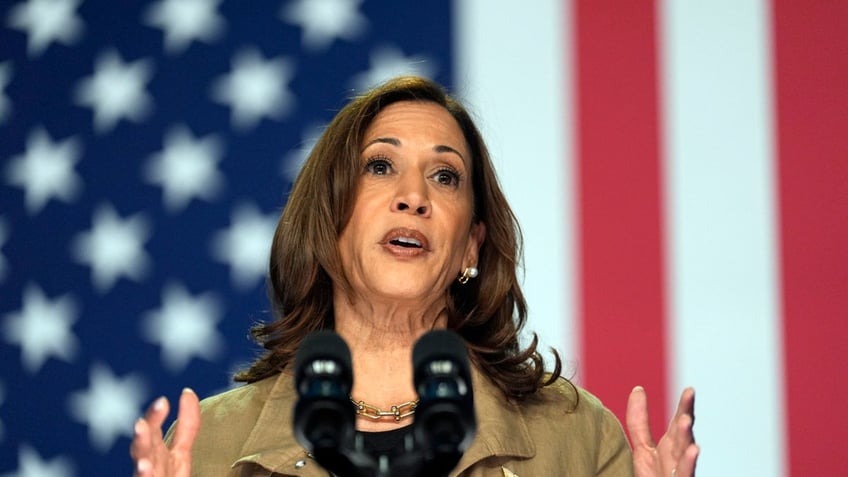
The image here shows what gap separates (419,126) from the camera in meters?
2.25

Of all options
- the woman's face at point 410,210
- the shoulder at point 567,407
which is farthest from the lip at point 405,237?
the shoulder at point 567,407

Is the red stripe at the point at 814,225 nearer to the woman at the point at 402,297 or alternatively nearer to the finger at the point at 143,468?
the woman at the point at 402,297

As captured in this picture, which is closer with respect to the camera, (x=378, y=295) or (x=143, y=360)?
(x=378, y=295)

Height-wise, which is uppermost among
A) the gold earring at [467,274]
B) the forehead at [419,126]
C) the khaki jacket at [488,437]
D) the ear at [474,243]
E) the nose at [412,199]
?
the forehead at [419,126]

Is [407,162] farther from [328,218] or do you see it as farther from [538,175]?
[538,175]

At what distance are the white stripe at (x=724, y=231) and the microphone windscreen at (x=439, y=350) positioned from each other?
189cm

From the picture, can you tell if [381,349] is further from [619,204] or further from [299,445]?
[619,204]

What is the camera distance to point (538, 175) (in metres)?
3.13

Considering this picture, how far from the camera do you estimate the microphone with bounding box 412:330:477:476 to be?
1124mm

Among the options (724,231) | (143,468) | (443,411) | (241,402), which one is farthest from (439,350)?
(724,231)

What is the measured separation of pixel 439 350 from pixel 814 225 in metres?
2.04

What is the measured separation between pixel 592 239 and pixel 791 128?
592 millimetres

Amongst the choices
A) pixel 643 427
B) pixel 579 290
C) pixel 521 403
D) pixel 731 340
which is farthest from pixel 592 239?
pixel 643 427

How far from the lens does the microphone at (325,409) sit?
1.13 m
